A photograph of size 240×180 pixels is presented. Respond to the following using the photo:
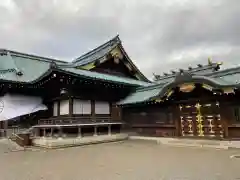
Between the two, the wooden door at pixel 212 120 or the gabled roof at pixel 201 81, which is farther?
the wooden door at pixel 212 120

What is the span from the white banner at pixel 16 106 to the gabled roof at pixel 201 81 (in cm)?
738

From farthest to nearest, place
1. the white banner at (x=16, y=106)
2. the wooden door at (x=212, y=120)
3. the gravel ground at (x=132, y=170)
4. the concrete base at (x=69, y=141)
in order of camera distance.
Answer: the white banner at (x=16, y=106) < the concrete base at (x=69, y=141) < the wooden door at (x=212, y=120) < the gravel ground at (x=132, y=170)

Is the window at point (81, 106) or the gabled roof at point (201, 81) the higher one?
the gabled roof at point (201, 81)

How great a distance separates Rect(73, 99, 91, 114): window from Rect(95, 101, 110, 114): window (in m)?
0.83

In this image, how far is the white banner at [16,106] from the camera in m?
17.4

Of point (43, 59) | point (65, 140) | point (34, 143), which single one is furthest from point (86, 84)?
point (43, 59)

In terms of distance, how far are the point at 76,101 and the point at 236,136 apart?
10939 mm

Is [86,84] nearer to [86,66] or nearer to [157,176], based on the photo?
[86,66]

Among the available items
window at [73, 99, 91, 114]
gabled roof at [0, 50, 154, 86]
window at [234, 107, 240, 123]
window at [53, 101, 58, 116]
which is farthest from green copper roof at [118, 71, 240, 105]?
window at [53, 101, 58, 116]

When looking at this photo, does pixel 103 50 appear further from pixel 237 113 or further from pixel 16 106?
pixel 237 113

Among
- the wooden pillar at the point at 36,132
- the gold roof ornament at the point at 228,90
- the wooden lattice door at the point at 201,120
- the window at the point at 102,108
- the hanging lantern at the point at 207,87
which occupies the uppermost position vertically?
the hanging lantern at the point at 207,87

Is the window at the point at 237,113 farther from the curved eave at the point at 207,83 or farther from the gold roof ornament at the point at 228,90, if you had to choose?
the curved eave at the point at 207,83

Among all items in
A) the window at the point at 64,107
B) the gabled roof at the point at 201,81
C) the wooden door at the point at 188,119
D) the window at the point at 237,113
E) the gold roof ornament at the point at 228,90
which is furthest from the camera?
the window at the point at 64,107

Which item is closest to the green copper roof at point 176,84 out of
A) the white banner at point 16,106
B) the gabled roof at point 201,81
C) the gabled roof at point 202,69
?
the gabled roof at point 201,81
